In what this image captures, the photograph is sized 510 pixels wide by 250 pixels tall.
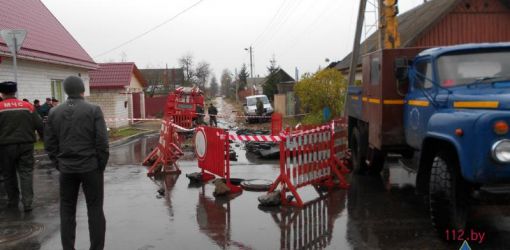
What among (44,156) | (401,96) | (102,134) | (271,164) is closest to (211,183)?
(271,164)

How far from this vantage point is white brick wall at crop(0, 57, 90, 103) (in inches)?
567

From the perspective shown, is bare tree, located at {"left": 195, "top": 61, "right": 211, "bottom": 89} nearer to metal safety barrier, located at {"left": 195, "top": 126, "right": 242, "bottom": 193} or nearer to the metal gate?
the metal gate

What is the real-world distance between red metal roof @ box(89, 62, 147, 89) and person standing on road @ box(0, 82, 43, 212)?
20.5m

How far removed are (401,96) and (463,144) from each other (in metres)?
2.67

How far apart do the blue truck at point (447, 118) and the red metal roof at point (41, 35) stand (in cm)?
1067

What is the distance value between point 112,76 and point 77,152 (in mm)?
24455

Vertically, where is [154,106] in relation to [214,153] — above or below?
above

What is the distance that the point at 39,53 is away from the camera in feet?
53.3

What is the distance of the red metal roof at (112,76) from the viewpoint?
27.5m

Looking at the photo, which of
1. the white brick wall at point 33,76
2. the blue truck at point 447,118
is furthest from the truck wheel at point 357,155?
the white brick wall at point 33,76

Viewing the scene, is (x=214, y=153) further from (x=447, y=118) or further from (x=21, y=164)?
(x=447, y=118)

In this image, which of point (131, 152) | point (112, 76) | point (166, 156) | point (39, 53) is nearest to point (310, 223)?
point (166, 156)

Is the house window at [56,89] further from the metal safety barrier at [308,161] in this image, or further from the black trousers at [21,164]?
the metal safety barrier at [308,161]

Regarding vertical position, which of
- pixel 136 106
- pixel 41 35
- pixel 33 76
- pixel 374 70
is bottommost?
pixel 136 106
